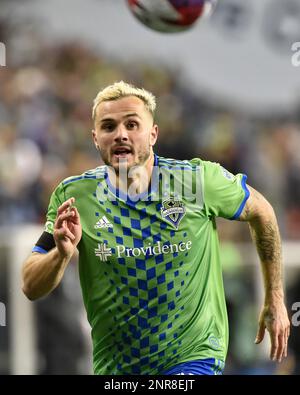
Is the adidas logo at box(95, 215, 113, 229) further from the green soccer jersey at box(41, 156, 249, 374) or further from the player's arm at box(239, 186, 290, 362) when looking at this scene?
the player's arm at box(239, 186, 290, 362)

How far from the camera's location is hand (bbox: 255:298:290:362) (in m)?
5.86

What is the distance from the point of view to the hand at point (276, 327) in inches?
231

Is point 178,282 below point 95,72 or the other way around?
below

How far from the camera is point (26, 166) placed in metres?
12.8

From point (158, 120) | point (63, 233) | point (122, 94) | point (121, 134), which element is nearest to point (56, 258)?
point (63, 233)

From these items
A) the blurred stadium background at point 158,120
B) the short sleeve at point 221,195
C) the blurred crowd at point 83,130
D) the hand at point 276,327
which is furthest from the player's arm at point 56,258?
the blurred crowd at point 83,130

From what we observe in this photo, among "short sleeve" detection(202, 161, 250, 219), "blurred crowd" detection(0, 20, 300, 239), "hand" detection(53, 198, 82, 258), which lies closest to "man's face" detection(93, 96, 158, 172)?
"short sleeve" detection(202, 161, 250, 219)

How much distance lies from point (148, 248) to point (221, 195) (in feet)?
1.76

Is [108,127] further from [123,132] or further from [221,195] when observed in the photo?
[221,195]

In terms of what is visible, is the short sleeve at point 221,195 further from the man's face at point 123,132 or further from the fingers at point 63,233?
the fingers at point 63,233

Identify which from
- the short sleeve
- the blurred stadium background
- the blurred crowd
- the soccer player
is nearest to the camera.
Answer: the soccer player
